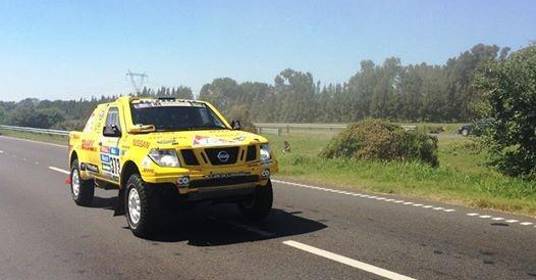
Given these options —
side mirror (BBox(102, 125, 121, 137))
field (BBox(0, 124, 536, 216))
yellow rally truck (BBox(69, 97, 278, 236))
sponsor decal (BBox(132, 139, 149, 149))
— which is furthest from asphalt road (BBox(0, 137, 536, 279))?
side mirror (BBox(102, 125, 121, 137))

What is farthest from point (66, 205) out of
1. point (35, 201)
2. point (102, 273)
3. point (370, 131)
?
point (370, 131)

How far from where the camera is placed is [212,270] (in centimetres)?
682

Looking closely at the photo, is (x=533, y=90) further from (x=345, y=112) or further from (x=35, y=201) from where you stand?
(x=345, y=112)

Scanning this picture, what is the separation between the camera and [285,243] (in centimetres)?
806

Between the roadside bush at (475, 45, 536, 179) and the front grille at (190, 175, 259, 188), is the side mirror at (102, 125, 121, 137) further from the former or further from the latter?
the roadside bush at (475, 45, 536, 179)

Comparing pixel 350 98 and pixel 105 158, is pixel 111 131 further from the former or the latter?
pixel 350 98

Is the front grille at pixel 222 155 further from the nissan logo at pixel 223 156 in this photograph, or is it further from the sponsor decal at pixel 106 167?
the sponsor decal at pixel 106 167

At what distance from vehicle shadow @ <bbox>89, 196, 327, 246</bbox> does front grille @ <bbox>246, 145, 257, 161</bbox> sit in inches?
40.3

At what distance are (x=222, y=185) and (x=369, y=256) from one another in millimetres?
2238

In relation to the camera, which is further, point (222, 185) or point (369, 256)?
point (222, 185)

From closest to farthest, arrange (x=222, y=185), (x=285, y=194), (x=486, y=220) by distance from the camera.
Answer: (x=222, y=185), (x=486, y=220), (x=285, y=194)

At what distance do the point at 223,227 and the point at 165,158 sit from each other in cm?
160

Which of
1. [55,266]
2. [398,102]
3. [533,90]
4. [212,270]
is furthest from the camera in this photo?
[398,102]

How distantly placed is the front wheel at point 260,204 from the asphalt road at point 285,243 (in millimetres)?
207
